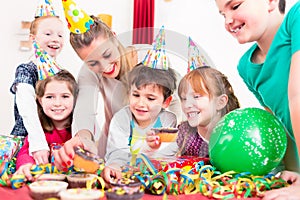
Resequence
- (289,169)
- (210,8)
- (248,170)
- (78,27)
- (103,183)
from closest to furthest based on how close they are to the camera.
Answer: (103,183), (248,170), (289,169), (78,27), (210,8)

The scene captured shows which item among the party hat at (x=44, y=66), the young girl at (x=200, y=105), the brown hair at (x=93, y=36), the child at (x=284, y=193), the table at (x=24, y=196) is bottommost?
the table at (x=24, y=196)

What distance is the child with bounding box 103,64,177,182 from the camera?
45.3 inches

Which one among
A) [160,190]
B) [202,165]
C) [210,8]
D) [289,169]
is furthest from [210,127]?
[210,8]

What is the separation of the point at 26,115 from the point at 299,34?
93 cm

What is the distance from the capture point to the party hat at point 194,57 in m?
1.29

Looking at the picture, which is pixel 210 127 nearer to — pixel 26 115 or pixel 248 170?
pixel 248 170

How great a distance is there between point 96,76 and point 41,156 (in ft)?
1.03

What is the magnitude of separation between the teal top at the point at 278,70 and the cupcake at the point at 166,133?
313 millimetres

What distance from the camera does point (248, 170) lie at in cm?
113

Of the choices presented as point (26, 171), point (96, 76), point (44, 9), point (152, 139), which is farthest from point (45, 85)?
point (44, 9)

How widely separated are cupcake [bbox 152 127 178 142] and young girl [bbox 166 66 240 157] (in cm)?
6

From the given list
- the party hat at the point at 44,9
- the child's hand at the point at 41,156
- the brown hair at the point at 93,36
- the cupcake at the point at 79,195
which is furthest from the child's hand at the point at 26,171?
the party hat at the point at 44,9

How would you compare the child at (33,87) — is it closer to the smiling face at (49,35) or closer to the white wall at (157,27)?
the smiling face at (49,35)

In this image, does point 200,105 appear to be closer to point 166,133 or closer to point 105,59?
point 166,133
